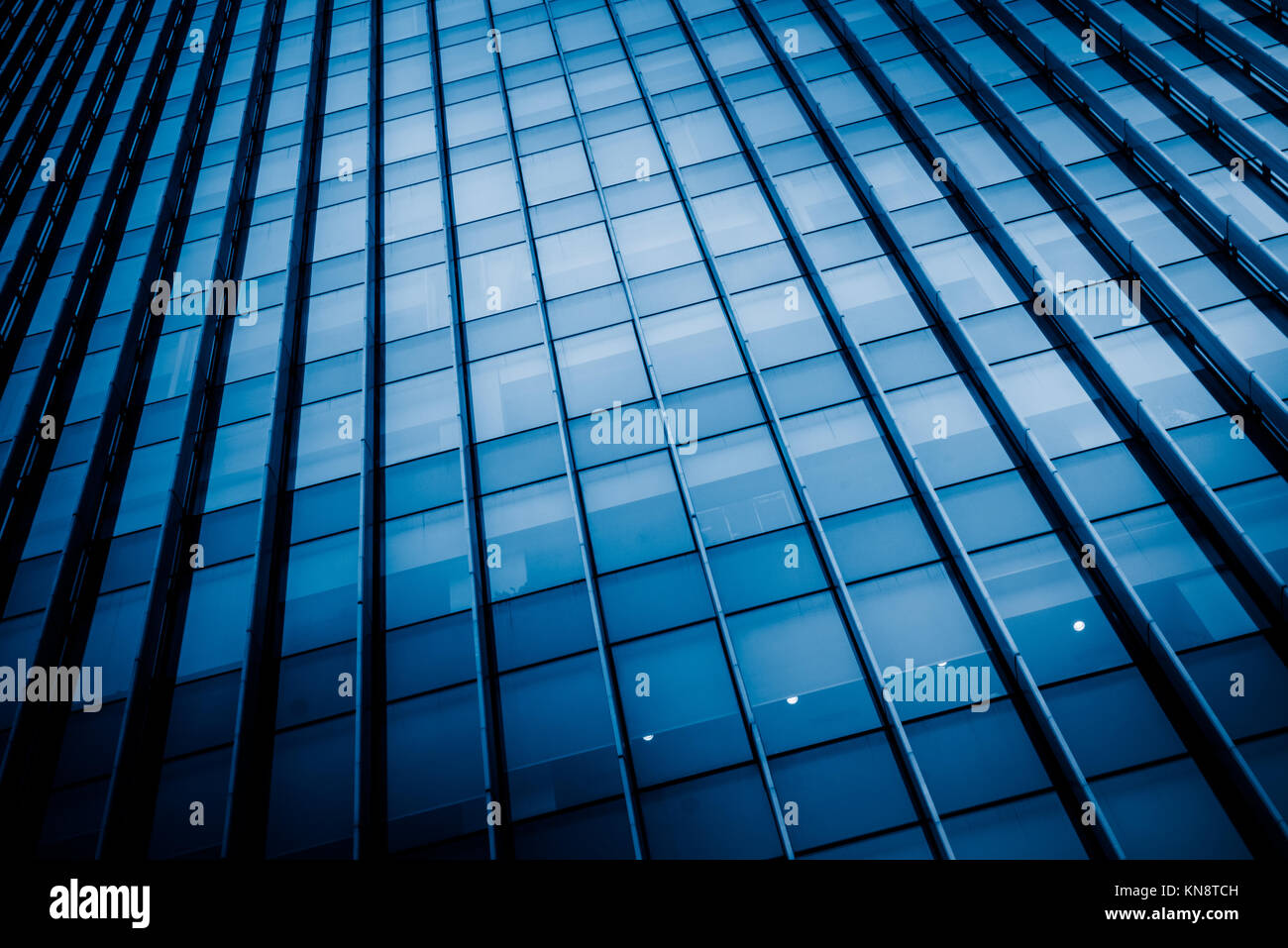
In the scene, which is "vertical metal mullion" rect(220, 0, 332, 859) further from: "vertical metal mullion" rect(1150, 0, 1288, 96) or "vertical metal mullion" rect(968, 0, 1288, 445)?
"vertical metal mullion" rect(1150, 0, 1288, 96)

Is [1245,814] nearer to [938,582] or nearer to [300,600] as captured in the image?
[938,582]

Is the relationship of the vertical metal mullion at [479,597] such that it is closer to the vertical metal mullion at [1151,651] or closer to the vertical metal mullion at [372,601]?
the vertical metal mullion at [372,601]

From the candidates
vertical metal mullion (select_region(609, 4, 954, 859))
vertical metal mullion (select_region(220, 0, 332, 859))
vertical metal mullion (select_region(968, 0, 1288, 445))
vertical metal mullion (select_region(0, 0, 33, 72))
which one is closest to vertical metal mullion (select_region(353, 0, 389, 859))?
vertical metal mullion (select_region(220, 0, 332, 859))

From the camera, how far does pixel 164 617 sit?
46.6 feet

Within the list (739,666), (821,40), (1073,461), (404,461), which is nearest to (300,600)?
(404,461)

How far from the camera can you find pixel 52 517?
16.2 meters

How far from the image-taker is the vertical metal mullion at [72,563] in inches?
496

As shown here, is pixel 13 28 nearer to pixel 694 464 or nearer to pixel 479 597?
pixel 479 597

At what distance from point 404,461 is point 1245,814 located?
1430 centimetres

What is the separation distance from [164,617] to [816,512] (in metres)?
11.6

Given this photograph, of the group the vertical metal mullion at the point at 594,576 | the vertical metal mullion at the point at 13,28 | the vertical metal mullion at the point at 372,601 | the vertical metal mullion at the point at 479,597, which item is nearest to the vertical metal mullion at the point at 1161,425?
the vertical metal mullion at the point at 594,576

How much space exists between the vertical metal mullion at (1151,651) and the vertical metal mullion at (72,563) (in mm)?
16830

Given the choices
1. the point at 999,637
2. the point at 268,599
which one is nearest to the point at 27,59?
the point at 268,599

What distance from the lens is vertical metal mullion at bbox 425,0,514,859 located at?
11672mm
